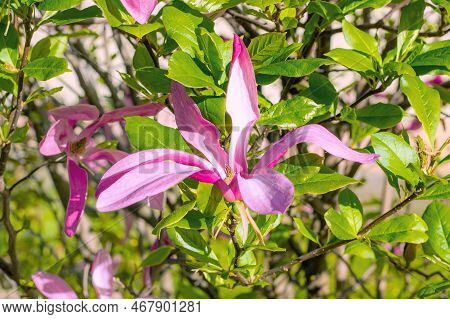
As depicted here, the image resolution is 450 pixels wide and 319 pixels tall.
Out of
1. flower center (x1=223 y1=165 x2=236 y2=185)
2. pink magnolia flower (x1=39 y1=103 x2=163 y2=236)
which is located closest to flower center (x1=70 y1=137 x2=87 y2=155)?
pink magnolia flower (x1=39 y1=103 x2=163 y2=236)

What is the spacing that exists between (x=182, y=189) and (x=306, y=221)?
3.41ft

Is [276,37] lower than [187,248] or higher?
Result: higher

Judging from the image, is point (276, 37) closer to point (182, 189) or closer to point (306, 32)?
point (306, 32)

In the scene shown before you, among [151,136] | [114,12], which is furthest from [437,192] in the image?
[114,12]

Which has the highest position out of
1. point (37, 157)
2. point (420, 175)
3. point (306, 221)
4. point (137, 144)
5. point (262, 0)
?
point (262, 0)

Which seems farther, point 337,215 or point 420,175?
point 337,215

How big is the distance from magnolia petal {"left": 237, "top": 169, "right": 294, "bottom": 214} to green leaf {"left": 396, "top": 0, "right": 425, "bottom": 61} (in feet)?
1.17

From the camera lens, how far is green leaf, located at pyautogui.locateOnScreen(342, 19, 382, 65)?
3.13ft

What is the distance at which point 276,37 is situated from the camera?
2.98 feet

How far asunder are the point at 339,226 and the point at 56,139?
51cm

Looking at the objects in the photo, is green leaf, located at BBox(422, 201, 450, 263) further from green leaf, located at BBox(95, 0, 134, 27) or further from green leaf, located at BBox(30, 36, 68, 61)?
green leaf, located at BBox(30, 36, 68, 61)

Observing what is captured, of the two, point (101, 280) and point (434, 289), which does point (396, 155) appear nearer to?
point (434, 289)

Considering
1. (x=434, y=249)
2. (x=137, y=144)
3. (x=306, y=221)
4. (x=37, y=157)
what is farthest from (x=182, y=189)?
(x=37, y=157)

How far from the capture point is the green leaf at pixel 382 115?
0.98m
